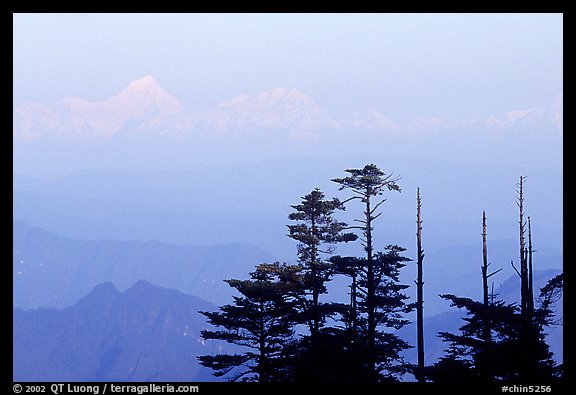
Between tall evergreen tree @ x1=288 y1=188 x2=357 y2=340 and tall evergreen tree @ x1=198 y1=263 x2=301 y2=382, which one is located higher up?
tall evergreen tree @ x1=288 y1=188 x2=357 y2=340

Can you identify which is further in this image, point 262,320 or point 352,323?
point 352,323

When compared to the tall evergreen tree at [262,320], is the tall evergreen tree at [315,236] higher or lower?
higher

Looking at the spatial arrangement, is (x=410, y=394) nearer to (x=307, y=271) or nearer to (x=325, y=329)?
(x=325, y=329)

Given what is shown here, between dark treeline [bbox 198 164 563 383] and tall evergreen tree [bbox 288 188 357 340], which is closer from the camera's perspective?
dark treeline [bbox 198 164 563 383]

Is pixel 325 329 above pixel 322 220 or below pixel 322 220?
below
